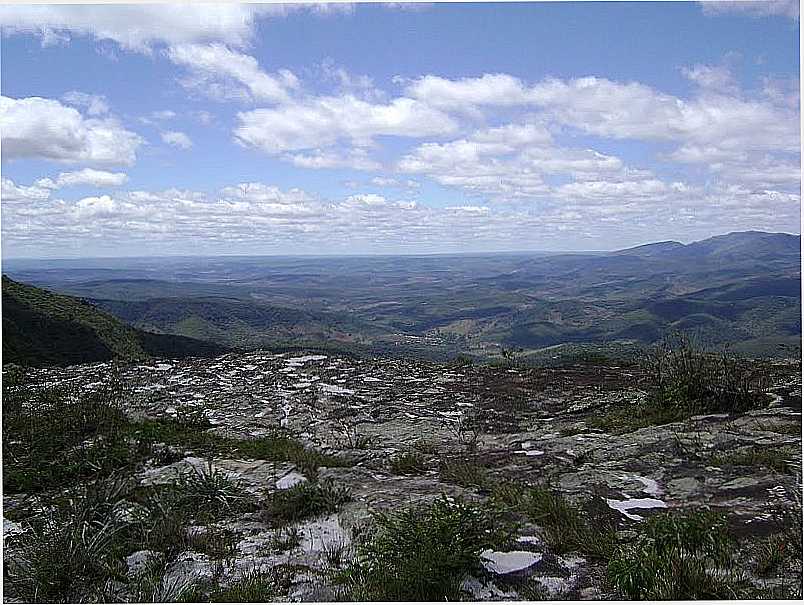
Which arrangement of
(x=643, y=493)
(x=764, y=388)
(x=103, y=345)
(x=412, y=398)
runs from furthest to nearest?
(x=103, y=345)
(x=412, y=398)
(x=764, y=388)
(x=643, y=493)

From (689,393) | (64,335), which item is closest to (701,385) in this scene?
(689,393)

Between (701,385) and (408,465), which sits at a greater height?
(701,385)

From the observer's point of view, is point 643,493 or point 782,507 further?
point 643,493

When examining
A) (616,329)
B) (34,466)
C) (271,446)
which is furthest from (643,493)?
(616,329)

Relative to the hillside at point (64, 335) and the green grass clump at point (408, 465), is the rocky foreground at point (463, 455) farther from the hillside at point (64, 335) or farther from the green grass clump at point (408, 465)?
the hillside at point (64, 335)

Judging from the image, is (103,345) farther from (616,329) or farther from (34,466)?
(616,329)

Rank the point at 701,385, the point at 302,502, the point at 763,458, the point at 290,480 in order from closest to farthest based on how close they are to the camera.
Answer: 1. the point at 302,502
2. the point at 763,458
3. the point at 290,480
4. the point at 701,385

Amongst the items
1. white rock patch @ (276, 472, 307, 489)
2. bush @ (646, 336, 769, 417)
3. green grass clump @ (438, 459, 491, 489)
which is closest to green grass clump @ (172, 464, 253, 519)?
white rock patch @ (276, 472, 307, 489)

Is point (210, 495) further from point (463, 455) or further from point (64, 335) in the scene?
point (64, 335)
